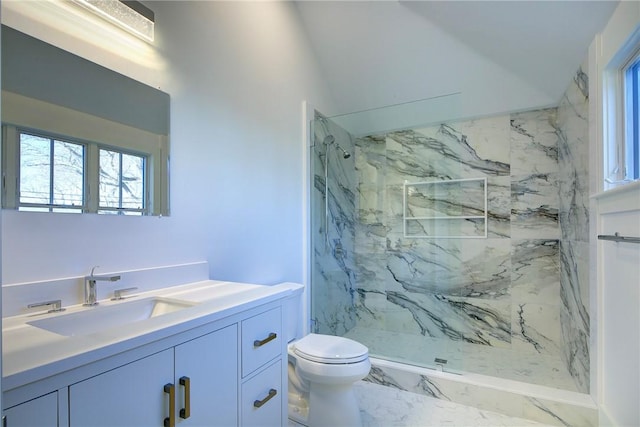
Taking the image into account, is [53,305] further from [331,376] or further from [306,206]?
[306,206]

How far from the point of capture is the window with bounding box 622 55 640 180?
157 cm

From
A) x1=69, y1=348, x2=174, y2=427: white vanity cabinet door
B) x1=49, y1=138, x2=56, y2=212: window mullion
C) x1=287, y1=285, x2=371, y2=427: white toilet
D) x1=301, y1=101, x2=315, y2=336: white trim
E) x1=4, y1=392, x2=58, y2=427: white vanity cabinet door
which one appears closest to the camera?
x1=4, y1=392, x2=58, y2=427: white vanity cabinet door

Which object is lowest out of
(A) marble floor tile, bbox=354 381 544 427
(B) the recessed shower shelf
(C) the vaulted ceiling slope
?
(A) marble floor tile, bbox=354 381 544 427

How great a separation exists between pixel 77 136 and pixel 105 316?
0.69 metres

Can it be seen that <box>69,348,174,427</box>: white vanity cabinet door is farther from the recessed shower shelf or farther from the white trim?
the recessed shower shelf

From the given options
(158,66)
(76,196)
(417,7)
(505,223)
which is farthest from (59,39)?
(505,223)

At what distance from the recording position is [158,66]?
1526mm

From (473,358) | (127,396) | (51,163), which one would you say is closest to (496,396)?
(473,358)

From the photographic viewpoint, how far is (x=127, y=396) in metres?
0.80

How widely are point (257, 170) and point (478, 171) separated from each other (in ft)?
6.88

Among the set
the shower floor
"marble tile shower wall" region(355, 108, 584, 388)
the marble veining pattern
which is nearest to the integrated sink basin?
the marble veining pattern

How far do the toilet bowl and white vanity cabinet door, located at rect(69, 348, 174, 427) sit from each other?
965 mm

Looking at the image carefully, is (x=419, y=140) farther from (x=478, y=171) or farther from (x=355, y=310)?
(x=355, y=310)

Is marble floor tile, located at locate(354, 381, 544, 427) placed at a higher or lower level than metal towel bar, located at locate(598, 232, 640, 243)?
lower
